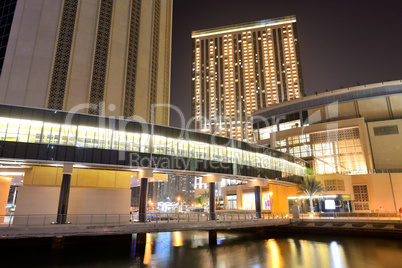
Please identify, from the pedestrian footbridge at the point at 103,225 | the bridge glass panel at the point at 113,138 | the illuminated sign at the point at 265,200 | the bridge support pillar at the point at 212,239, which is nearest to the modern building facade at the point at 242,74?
the illuminated sign at the point at 265,200

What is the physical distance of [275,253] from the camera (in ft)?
91.8

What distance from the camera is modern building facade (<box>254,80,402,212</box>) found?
54625mm

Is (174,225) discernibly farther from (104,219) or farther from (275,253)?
(275,253)

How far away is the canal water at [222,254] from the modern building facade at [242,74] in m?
110

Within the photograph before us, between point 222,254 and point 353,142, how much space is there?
161 ft

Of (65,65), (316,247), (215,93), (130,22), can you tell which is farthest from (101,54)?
(215,93)

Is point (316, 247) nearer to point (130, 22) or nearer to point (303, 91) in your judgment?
point (130, 22)

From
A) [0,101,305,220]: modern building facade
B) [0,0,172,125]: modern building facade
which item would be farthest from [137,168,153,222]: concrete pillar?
[0,0,172,125]: modern building facade

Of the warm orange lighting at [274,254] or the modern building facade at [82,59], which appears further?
the modern building facade at [82,59]

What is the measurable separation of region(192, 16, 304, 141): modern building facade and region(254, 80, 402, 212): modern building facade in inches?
2667

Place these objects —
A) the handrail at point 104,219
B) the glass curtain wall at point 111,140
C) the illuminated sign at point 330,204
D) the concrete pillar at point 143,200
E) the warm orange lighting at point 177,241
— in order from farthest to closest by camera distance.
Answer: the illuminated sign at point 330,204
the warm orange lighting at point 177,241
the concrete pillar at point 143,200
the handrail at point 104,219
the glass curtain wall at point 111,140

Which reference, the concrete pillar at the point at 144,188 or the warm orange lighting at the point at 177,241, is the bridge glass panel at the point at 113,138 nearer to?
the concrete pillar at the point at 144,188

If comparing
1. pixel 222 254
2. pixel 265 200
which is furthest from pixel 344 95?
pixel 222 254

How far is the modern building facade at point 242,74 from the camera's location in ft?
469
